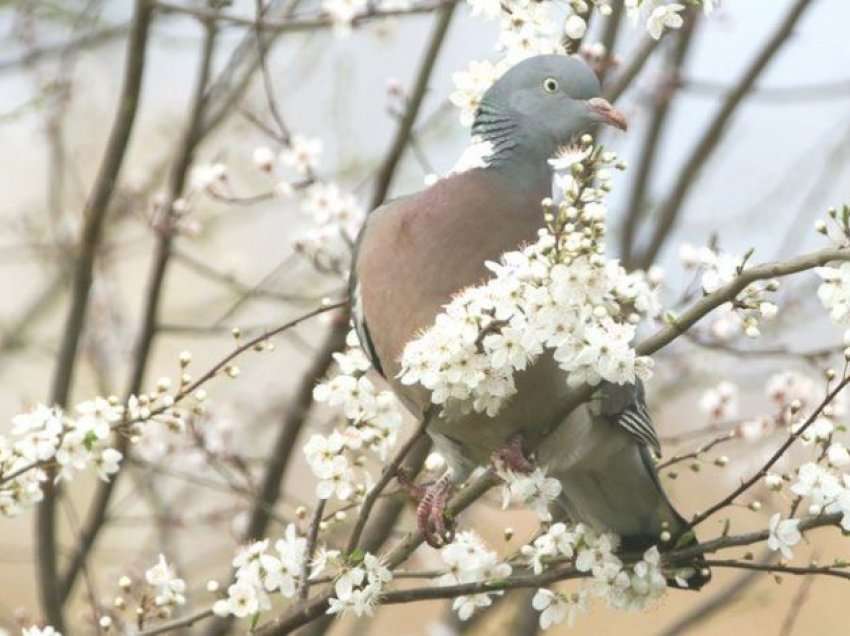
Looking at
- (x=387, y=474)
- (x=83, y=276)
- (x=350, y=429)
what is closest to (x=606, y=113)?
(x=350, y=429)

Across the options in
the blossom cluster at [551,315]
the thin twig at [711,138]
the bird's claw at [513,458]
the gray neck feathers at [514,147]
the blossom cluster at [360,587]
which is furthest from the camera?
the thin twig at [711,138]

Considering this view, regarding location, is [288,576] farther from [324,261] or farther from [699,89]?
[699,89]

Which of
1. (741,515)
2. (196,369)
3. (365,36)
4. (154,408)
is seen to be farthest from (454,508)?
(741,515)

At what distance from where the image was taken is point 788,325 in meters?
4.05

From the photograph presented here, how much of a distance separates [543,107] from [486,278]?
40cm

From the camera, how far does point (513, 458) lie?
2.59 m

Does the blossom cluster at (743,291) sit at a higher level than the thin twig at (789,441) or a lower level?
higher

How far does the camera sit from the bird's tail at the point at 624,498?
2.86 meters

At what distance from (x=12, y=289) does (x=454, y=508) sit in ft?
15.2

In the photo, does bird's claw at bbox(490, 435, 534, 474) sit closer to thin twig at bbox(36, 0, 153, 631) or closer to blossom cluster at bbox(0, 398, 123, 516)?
blossom cluster at bbox(0, 398, 123, 516)

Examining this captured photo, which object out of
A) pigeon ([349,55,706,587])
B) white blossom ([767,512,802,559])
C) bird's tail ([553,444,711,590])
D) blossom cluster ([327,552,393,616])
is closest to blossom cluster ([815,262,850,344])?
white blossom ([767,512,802,559])

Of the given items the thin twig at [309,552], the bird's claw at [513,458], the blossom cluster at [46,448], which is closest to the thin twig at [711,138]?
the bird's claw at [513,458]

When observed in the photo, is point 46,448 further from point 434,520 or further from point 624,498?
point 624,498

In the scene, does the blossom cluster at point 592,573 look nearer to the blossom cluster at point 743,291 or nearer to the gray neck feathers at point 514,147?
the blossom cluster at point 743,291
